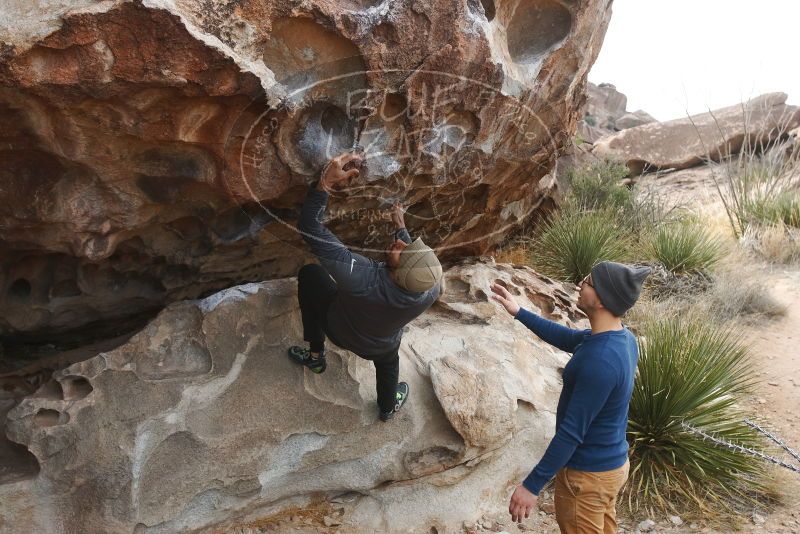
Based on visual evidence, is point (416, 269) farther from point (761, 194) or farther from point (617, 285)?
point (761, 194)

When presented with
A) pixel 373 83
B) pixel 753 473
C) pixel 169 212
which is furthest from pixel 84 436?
pixel 753 473

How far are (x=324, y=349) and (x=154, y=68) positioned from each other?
163 cm

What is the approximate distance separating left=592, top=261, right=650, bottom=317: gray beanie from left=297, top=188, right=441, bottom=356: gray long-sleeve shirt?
73cm

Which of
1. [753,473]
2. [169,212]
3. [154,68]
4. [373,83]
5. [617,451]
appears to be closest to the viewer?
[154,68]

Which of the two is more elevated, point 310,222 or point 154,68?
point 154,68

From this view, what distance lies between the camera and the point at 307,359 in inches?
135

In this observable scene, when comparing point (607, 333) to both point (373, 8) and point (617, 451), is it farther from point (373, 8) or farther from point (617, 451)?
point (373, 8)

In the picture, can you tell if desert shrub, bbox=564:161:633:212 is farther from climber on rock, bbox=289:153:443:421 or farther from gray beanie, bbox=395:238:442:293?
gray beanie, bbox=395:238:442:293

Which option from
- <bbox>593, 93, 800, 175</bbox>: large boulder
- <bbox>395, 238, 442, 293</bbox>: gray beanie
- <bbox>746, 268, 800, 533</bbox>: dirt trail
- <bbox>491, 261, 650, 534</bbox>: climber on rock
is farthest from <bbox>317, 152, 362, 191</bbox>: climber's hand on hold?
<bbox>593, 93, 800, 175</bbox>: large boulder

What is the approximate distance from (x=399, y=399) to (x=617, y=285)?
1.46 meters

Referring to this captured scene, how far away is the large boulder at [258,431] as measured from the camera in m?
2.98

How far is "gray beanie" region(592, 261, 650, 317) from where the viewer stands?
2.50 metres

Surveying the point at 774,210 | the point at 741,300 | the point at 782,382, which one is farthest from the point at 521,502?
→ the point at 774,210

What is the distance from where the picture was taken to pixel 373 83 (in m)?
2.96
